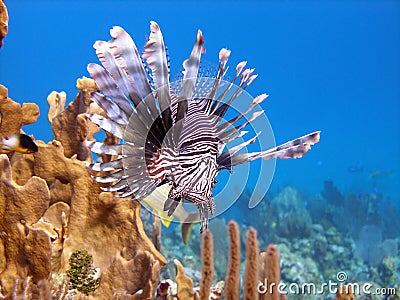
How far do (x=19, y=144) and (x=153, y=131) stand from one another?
82 cm

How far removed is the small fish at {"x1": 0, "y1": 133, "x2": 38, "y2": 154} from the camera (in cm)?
214

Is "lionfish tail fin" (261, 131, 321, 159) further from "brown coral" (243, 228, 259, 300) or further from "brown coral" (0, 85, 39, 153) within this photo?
"brown coral" (0, 85, 39, 153)

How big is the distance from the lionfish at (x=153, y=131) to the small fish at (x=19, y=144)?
36cm

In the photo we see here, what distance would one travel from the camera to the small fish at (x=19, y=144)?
2.14 meters

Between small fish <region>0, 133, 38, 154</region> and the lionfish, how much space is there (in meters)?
0.36

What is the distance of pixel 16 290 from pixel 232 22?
119 meters

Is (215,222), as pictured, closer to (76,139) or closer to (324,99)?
(76,139)

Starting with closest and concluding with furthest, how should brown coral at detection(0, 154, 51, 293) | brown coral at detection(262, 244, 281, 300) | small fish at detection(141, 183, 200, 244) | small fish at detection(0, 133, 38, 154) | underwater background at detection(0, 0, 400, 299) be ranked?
brown coral at detection(262, 244, 281, 300)
brown coral at detection(0, 154, 51, 293)
small fish at detection(0, 133, 38, 154)
small fish at detection(141, 183, 200, 244)
underwater background at detection(0, 0, 400, 299)

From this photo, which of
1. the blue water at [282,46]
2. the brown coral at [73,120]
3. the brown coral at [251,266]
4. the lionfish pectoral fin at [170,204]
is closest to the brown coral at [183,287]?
the lionfish pectoral fin at [170,204]

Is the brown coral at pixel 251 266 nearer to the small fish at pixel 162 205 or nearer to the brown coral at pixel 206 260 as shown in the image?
the brown coral at pixel 206 260

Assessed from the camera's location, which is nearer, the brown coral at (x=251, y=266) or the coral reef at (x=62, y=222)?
the brown coral at (x=251, y=266)

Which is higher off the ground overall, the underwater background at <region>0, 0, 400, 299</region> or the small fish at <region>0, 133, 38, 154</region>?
the underwater background at <region>0, 0, 400, 299</region>

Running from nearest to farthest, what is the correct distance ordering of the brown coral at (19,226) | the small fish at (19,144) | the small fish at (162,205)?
the brown coral at (19,226), the small fish at (19,144), the small fish at (162,205)

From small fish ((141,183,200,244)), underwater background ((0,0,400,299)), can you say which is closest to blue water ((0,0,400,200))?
underwater background ((0,0,400,299))
